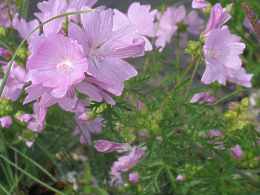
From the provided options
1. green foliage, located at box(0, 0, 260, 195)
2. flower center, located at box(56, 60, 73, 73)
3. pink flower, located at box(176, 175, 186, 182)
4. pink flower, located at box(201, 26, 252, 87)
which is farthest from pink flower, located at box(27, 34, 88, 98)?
pink flower, located at box(176, 175, 186, 182)

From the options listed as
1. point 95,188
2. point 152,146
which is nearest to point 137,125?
point 152,146

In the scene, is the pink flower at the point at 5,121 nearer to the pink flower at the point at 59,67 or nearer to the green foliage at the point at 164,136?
the green foliage at the point at 164,136

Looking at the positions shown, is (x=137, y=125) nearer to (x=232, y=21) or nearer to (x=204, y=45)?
(x=204, y=45)

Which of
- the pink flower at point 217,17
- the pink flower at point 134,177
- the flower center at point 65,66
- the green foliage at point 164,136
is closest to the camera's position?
the flower center at point 65,66

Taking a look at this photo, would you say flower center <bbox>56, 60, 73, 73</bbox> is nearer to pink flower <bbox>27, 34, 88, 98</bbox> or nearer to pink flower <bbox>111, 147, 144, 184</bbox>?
pink flower <bbox>27, 34, 88, 98</bbox>

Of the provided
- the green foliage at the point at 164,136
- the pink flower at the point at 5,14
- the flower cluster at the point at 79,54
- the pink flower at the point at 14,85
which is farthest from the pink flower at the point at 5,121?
the flower cluster at the point at 79,54
